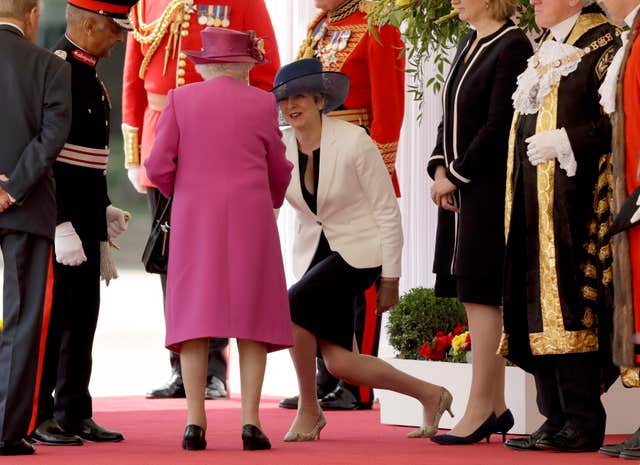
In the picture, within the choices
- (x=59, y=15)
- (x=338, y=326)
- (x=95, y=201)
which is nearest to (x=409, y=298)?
(x=338, y=326)

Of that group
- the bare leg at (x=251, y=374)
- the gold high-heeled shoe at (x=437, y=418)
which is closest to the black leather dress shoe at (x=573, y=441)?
the gold high-heeled shoe at (x=437, y=418)

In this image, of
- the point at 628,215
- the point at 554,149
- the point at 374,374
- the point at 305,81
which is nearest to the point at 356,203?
the point at 305,81

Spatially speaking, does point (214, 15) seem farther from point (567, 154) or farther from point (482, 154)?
point (567, 154)

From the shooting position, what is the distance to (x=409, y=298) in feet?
19.9

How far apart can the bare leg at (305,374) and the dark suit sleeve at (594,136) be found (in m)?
1.06

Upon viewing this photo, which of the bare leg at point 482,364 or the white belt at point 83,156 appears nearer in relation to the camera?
the bare leg at point 482,364

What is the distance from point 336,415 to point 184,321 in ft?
5.14

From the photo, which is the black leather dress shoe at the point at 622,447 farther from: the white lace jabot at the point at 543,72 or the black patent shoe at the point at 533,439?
the white lace jabot at the point at 543,72

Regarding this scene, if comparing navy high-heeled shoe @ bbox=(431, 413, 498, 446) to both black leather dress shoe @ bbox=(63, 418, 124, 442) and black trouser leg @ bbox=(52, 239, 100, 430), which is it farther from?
black trouser leg @ bbox=(52, 239, 100, 430)

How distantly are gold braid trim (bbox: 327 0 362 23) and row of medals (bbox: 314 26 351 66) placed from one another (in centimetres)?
6

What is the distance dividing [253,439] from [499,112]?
1249 millimetres

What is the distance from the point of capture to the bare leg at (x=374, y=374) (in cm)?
519

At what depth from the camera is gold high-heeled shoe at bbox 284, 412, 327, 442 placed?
514cm

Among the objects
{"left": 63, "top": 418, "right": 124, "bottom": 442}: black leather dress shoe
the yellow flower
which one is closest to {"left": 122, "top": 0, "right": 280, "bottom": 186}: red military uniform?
the yellow flower
